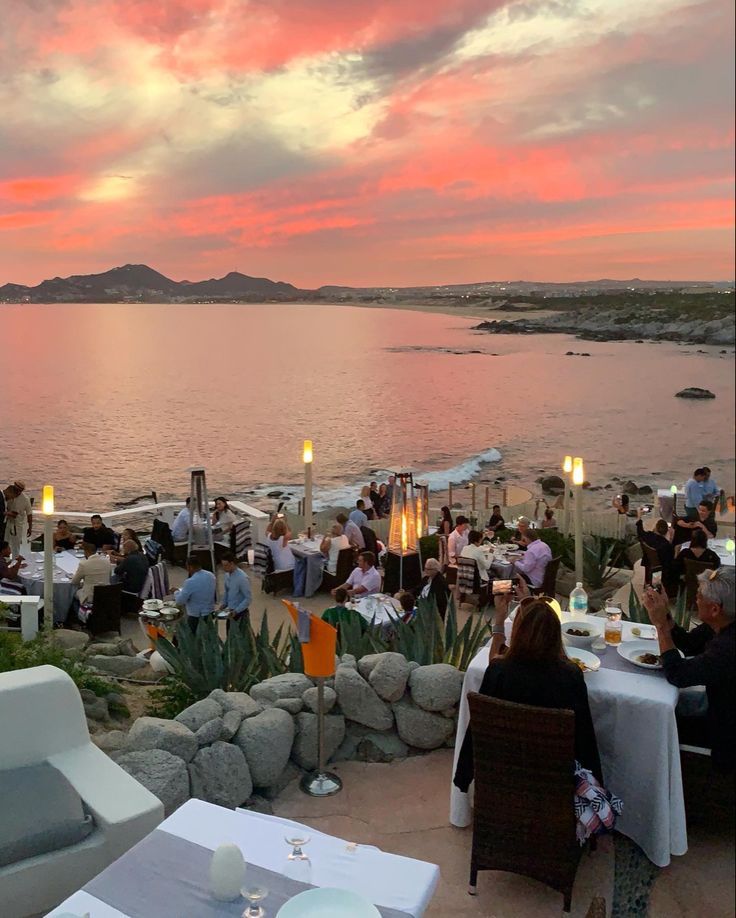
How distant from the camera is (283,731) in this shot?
9.79 feet

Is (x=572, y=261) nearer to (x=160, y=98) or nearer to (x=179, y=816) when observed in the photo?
(x=160, y=98)

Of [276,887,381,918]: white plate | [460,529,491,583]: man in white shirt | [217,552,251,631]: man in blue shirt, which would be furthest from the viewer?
[460,529,491,583]: man in white shirt

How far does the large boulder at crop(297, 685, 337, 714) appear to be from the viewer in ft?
10.3

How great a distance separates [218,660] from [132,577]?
2732mm

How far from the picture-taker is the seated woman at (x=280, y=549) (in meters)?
7.07

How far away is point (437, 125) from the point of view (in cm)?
1709

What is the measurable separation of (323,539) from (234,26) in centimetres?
945

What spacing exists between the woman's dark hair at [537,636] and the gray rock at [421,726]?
1.02 m

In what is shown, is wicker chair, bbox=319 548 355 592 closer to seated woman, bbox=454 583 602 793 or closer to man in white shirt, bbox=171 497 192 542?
man in white shirt, bbox=171 497 192 542

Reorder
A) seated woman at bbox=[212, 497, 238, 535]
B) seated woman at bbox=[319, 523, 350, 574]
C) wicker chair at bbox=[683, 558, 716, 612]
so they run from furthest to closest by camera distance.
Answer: seated woman at bbox=[212, 497, 238, 535], seated woman at bbox=[319, 523, 350, 574], wicker chair at bbox=[683, 558, 716, 612]

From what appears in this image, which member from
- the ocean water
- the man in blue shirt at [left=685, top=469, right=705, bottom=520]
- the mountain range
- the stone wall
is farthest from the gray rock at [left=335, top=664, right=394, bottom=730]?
the ocean water

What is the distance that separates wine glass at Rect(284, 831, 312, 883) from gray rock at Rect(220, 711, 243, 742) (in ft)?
3.81

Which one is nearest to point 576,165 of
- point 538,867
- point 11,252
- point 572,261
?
point 572,261

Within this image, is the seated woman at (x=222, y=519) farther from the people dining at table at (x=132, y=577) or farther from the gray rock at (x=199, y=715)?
the gray rock at (x=199, y=715)
